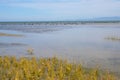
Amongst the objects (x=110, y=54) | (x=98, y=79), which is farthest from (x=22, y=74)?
(x=110, y=54)

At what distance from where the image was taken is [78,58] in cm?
2200

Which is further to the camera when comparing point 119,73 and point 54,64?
point 54,64

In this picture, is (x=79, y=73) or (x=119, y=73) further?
(x=119, y=73)

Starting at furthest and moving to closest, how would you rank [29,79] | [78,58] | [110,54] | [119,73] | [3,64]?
1. [110,54]
2. [78,58]
3. [3,64]
4. [119,73]
5. [29,79]

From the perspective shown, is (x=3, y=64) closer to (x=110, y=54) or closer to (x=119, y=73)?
(x=119, y=73)

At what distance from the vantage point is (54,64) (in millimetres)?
18094

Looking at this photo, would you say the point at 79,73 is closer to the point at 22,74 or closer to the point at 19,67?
the point at 22,74

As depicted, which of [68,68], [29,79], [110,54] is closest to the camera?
[29,79]

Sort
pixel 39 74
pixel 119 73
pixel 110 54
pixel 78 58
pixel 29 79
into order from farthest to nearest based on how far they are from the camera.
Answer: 1. pixel 110 54
2. pixel 78 58
3. pixel 119 73
4. pixel 39 74
5. pixel 29 79

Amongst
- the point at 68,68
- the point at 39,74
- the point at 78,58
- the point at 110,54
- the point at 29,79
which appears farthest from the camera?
the point at 110,54

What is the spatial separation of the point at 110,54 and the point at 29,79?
12.3 meters

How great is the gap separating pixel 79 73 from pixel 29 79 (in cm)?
267

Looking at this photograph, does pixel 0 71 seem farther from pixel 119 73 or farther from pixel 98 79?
pixel 119 73

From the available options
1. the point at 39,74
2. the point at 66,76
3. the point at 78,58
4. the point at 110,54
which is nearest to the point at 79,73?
the point at 66,76
